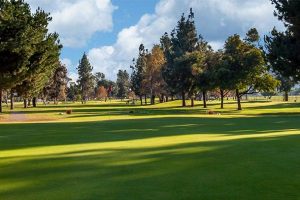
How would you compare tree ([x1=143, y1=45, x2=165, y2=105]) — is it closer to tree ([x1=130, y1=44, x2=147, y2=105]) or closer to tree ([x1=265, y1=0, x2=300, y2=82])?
tree ([x1=130, y1=44, x2=147, y2=105])

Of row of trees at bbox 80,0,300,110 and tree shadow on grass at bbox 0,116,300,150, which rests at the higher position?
row of trees at bbox 80,0,300,110

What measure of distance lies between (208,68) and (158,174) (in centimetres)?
8303

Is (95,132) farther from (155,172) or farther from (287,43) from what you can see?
(287,43)

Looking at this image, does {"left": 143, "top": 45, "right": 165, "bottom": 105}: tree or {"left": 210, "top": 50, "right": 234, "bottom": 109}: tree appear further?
{"left": 143, "top": 45, "right": 165, "bottom": 105}: tree

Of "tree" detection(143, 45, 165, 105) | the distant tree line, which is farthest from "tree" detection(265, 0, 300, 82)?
"tree" detection(143, 45, 165, 105)

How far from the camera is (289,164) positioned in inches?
585

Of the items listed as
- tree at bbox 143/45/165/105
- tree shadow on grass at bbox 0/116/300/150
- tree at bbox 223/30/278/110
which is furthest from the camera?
tree at bbox 143/45/165/105

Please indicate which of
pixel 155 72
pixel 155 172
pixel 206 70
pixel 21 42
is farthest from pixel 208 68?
pixel 155 172

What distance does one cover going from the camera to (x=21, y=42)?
52.0 meters

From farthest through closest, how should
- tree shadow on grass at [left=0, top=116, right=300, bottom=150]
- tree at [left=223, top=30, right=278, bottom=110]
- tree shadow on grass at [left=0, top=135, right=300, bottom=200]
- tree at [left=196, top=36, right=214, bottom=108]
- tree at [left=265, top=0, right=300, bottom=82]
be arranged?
tree at [left=196, top=36, right=214, bottom=108]
tree at [left=223, top=30, right=278, bottom=110]
tree at [left=265, top=0, right=300, bottom=82]
tree shadow on grass at [left=0, top=116, right=300, bottom=150]
tree shadow on grass at [left=0, top=135, right=300, bottom=200]

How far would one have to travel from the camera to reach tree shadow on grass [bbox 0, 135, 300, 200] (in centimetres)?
1098

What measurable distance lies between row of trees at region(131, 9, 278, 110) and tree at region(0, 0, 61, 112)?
91.3ft

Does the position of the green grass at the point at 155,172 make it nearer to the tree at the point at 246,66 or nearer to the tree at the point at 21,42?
the tree at the point at 21,42

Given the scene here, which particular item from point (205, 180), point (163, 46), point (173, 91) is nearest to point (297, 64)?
point (205, 180)
